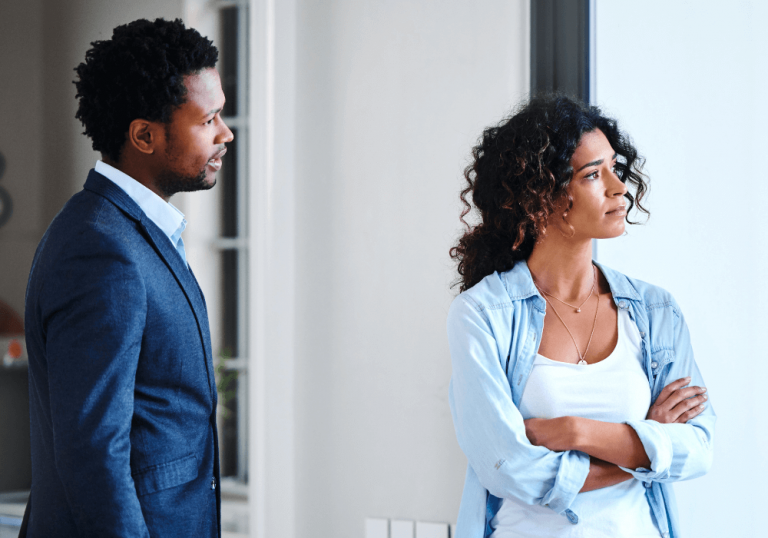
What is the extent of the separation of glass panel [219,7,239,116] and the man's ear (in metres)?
1.14

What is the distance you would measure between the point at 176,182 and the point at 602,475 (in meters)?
1.00

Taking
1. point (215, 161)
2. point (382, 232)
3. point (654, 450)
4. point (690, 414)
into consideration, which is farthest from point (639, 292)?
point (215, 161)

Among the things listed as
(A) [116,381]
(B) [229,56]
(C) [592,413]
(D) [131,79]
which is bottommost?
(C) [592,413]

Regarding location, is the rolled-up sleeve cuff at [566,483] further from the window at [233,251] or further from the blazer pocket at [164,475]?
the window at [233,251]

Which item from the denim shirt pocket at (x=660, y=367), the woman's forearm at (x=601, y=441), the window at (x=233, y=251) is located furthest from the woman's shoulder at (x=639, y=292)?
the window at (x=233, y=251)

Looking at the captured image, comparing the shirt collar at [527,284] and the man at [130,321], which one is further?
the shirt collar at [527,284]

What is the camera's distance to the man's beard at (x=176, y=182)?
112 centimetres

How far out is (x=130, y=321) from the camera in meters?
0.92

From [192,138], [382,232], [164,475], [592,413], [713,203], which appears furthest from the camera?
[382,232]

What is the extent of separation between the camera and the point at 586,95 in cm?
182

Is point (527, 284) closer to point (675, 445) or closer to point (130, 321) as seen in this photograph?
point (675, 445)

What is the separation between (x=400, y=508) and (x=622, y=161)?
1.27 meters

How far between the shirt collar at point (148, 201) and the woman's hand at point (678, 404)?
1048 mm

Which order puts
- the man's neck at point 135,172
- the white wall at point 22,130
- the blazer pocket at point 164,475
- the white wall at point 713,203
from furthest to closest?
the white wall at point 22,130 → the white wall at point 713,203 → the man's neck at point 135,172 → the blazer pocket at point 164,475
